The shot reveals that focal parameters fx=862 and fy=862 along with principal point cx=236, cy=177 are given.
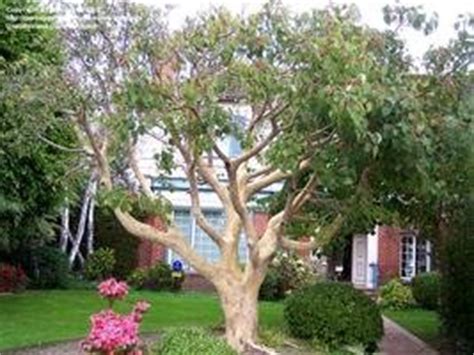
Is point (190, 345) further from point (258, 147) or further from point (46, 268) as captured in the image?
point (46, 268)

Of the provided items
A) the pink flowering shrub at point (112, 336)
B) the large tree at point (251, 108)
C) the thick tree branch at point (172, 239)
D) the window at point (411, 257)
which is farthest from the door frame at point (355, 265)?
the pink flowering shrub at point (112, 336)

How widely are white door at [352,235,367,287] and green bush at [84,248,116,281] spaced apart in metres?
9.43

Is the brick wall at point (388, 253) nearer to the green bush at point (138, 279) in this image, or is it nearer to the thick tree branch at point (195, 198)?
the green bush at point (138, 279)

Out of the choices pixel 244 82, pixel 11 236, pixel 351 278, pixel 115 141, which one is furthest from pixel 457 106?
pixel 351 278

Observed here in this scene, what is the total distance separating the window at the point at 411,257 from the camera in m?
32.1

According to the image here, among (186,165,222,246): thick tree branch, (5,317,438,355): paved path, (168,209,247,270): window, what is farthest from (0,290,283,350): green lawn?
(168,209,247,270): window

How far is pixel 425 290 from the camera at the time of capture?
81.8 feet

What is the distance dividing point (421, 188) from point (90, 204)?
19076 millimetres

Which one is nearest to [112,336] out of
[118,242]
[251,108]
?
[251,108]

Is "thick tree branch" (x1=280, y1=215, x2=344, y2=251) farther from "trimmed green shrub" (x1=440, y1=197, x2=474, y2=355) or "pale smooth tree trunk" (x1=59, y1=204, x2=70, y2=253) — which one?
"pale smooth tree trunk" (x1=59, y1=204, x2=70, y2=253)

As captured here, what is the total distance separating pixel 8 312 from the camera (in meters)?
18.0

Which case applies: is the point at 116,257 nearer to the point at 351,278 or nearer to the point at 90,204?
the point at 90,204

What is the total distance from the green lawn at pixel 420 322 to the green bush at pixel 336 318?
Result: 3.24 metres

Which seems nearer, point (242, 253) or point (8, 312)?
point (8, 312)
